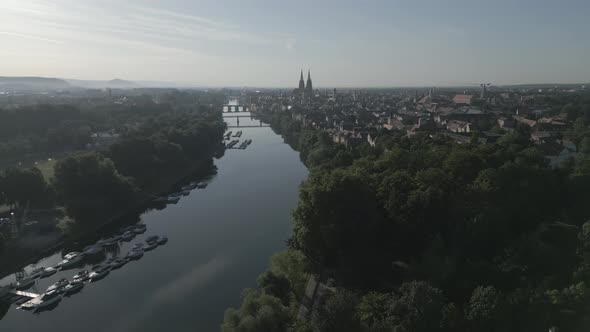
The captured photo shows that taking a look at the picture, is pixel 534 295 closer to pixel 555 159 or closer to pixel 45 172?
pixel 555 159

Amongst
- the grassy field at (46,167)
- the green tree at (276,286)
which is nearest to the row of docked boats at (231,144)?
the grassy field at (46,167)

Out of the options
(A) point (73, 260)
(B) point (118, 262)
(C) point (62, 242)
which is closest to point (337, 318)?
(B) point (118, 262)

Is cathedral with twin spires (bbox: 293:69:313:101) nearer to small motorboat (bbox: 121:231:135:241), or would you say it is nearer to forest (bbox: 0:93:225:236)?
forest (bbox: 0:93:225:236)

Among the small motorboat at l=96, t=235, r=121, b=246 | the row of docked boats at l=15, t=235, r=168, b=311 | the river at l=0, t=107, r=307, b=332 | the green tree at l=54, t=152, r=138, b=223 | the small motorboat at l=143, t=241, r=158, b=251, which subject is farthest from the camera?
the green tree at l=54, t=152, r=138, b=223

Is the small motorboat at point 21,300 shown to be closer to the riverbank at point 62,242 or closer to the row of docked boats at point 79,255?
the row of docked boats at point 79,255

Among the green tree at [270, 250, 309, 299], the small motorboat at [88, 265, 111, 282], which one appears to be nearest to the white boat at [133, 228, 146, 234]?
the small motorboat at [88, 265, 111, 282]

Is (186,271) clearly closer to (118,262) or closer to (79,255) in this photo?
(118,262)

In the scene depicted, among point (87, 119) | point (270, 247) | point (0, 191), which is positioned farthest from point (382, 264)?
point (87, 119)

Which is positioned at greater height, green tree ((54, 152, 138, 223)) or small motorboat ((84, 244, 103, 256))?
green tree ((54, 152, 138, 223))
